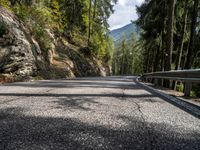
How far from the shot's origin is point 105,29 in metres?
44.7

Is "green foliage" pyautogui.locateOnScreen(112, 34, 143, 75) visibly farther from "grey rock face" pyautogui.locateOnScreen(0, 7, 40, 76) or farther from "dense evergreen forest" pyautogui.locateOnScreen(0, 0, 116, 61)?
"grey rock face" pyautogui.locateOnScreen(0, 7, 40, 76)

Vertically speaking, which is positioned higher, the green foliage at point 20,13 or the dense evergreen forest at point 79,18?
the dense evergreen forest at point 79,18

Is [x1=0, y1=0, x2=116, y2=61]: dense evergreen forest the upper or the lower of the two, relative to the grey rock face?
upper

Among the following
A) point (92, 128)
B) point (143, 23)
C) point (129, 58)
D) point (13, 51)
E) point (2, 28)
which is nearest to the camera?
point (92, 128)

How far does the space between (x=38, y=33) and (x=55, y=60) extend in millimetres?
4487

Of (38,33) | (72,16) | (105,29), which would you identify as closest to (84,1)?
(72,16)

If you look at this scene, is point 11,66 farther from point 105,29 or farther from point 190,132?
point 105,29

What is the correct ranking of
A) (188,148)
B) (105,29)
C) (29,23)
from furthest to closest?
(105,29) → (29,23) → (188,148)

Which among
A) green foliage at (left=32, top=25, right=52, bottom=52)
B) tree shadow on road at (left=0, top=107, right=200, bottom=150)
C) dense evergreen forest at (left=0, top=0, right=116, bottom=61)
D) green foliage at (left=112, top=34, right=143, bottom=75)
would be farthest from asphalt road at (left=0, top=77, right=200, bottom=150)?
green foliage at (left=112, top=34, right=143, bottom=75)

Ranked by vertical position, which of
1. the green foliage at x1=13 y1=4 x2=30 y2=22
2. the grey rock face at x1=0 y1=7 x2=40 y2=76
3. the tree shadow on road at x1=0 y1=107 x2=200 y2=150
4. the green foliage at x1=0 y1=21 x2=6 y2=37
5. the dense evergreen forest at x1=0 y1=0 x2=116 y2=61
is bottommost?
the tree shadow on road at x1=0 y1=107 x2=200 y2=150

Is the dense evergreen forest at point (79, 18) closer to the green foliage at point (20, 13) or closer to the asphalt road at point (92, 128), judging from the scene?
the green foliage at point (20, 13)

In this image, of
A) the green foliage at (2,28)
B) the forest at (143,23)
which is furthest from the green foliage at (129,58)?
the green foliage at (2,28)

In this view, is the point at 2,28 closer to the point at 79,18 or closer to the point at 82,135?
the point at 82,135

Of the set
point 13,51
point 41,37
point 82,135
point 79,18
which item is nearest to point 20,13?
point 41,37
